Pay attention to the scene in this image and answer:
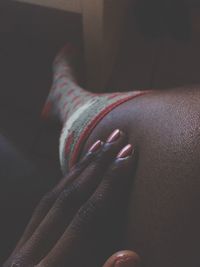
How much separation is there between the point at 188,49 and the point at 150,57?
0.09 metres

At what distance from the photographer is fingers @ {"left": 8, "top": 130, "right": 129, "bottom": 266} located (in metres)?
0.41

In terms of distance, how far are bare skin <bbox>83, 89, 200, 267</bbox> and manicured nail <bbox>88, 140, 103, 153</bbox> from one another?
0.17ft

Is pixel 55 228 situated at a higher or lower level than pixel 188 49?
lower

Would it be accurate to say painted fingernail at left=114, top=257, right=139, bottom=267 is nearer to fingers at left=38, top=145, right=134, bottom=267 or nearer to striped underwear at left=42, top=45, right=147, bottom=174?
fingers at left=38, top=145, right=134, bottom=267

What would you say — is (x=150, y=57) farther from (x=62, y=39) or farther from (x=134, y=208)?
(x=134, y=208)

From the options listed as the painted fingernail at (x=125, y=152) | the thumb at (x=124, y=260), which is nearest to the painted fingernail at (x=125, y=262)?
the thumb at (x=124, y=260)

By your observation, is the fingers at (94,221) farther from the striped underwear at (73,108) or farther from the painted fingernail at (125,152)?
the striped underwear at (73,108)

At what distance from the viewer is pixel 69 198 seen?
42 cm

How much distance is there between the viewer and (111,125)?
0.48 m

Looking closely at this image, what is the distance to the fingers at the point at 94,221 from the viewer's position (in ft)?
1.23

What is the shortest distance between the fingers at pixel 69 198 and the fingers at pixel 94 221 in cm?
2

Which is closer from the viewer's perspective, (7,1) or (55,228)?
(55,228)

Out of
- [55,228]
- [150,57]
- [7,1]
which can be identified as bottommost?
[55,228]

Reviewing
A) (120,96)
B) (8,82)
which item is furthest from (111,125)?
(8,82)
